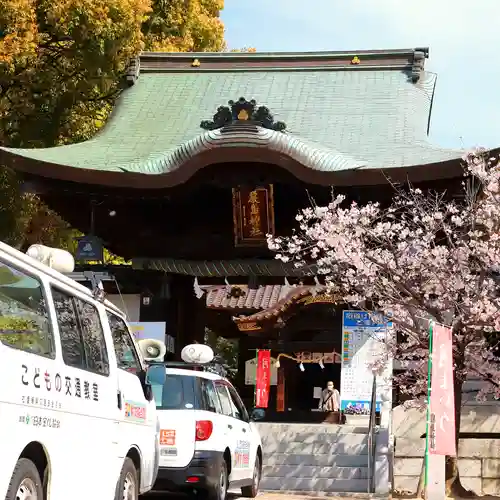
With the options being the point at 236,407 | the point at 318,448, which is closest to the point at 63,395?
the point at 236,407

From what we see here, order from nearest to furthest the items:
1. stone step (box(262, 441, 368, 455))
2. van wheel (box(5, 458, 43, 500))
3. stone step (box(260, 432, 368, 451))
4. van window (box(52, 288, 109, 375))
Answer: van wheel (box(5, 458, 43, 500)), van window (box(52, 288, 109, 375)), stone step (box(262, 441, 368, 455)), stone step (box(260, 432, 368, 451))

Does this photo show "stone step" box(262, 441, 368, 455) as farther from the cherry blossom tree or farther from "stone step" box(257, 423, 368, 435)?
the cherry blossom tree

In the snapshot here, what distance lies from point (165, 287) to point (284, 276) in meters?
2.50

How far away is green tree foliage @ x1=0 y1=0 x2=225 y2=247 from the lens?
56.8ft

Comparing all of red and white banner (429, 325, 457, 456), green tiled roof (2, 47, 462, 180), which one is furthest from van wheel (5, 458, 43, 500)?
green tiled roof (2, 47, 462, 180)

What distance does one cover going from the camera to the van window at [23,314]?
558 centimetres

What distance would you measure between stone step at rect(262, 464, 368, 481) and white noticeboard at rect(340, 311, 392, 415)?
1750 millimetres

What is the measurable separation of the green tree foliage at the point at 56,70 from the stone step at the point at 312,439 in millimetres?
7609

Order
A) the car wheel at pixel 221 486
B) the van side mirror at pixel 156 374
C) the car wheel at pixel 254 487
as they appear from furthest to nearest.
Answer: the car wheel at pixel 254 487 < the car wheel at pixel 221 486 < the van side mirror at pixel 156 374

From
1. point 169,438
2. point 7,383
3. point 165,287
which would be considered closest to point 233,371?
point 165,287

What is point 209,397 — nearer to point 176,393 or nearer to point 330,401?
point 176,393

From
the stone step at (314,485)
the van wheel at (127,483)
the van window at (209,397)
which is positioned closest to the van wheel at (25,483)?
the van wheel at (127,483)

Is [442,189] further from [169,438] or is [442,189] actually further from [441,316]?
[169,438]

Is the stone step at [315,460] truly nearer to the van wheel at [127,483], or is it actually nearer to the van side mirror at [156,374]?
the van side mirror at [156,374]
